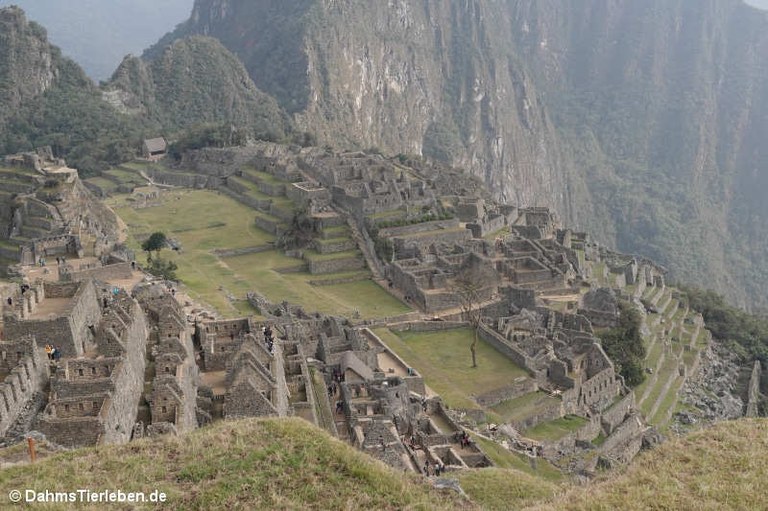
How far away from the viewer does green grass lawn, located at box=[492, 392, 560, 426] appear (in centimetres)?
3388

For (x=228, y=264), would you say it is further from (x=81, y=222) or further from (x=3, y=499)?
(x=3, y=499)

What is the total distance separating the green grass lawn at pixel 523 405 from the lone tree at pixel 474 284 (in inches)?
282

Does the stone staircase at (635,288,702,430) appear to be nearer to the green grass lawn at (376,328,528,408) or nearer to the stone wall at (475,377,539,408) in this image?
the stone wall at (475,377,539,408)

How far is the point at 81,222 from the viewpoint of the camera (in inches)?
1953

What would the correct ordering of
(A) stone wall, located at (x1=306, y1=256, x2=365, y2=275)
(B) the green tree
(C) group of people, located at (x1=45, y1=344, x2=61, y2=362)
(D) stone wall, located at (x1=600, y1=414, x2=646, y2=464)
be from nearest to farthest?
(C) group of people, located at (x1=45, y1=344, x2=61, y2=362), (D) stone wall, located at (x1=600, y1=414, x2=646, y2=464), (B) the green tree, (A) stone wall, located at (x1=306, y1=256, x2=365, y2=275)

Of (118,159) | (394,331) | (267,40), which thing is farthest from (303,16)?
(394,331)

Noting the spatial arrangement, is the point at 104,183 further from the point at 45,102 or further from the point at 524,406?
the point at 524,406

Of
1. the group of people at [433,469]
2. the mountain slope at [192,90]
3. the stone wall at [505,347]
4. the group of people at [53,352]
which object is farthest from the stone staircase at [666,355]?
the mountain slope at [192,90]

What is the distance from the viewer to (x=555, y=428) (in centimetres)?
3391

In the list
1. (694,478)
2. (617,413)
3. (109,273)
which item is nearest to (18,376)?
(694,478)

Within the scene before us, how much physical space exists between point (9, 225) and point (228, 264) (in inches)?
536

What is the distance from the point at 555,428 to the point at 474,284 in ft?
45.2

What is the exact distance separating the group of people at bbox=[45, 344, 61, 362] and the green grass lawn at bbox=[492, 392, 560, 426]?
1846 centimetres

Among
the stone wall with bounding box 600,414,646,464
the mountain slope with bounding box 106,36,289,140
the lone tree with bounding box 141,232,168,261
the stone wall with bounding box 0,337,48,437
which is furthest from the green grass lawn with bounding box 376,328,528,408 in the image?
the mountain slope with bounding box 106,36,289,140
